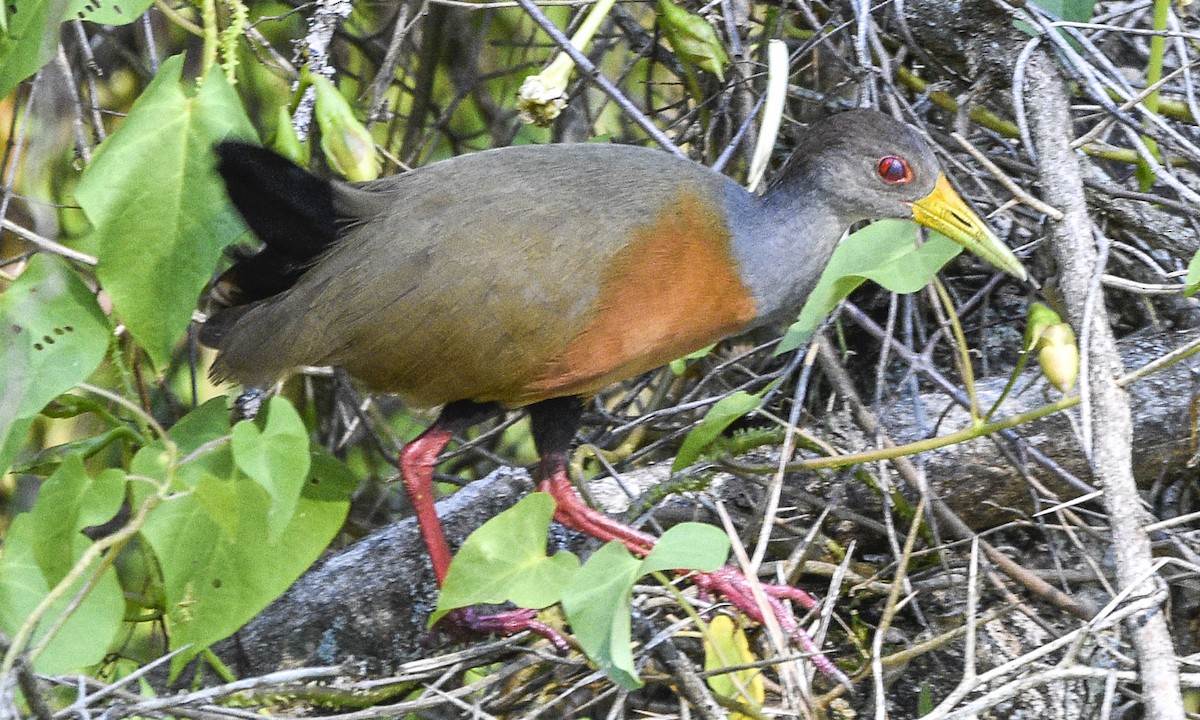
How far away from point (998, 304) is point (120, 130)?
1846 millimetres

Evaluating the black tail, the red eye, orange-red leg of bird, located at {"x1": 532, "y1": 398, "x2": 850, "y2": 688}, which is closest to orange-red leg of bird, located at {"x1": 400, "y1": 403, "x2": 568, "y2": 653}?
orange-red leg of bird, located at {"x1": 532, "y1": 398, "x2": 850, "y2": 688}

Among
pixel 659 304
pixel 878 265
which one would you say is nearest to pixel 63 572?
pixel 659 304

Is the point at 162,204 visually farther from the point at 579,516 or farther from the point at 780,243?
the point at 780,243

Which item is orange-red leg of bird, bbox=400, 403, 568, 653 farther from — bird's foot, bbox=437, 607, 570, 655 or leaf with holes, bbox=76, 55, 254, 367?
leaf with holes, bbox=76, 55, 254, 367

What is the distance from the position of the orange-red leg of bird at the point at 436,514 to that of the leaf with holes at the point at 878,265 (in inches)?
29.6

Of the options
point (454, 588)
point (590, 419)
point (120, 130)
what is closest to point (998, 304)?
point (590, 419)

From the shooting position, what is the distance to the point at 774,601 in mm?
2209

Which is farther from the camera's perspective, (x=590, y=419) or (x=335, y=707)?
(x=590, y=419)

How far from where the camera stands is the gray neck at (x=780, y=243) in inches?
103

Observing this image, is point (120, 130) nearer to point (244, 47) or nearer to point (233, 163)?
point (233, 163)

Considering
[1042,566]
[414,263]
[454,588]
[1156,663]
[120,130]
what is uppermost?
[120,130]

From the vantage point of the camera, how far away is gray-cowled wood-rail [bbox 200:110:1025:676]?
2.37m

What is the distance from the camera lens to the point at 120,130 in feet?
6.61

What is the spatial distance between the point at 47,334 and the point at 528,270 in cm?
85
